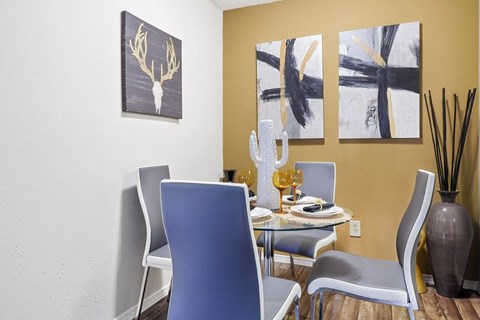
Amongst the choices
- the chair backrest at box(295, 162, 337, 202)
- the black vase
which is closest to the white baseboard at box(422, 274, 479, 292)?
the black vase

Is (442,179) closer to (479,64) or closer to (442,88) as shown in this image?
(442,88)

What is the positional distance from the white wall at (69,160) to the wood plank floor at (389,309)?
0.73 ft

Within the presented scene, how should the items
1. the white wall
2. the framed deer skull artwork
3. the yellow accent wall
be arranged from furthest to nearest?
1. the yellow accent wall
2. the framed deer skull artwork
3. the white wall

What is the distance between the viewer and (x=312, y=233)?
2.36m

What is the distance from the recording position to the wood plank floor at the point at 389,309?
210cm

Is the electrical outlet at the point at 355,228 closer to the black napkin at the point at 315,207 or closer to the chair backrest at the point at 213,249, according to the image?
the black napkin at the point at 315,207

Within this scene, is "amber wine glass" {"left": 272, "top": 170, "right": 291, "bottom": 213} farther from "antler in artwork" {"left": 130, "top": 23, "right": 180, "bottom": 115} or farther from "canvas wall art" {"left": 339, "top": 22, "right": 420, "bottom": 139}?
"canvas wall art" {"left": 339, "top": 22, "right": 420, "bottom": 139}

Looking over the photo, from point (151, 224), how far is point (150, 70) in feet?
3.23

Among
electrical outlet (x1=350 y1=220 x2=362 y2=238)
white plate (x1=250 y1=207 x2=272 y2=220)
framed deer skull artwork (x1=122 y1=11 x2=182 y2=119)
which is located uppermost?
framed deer skull artwork (x1=122 y1=11 x2=182 y2=119)

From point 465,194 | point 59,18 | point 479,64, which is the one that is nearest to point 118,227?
point 59,18

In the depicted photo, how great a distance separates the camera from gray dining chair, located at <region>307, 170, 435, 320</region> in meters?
1.42

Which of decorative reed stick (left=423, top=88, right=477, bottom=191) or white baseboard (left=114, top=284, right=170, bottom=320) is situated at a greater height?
decorative reed stick (left=423, top=88, right=477, bottom=191)

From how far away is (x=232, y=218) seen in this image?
108cm

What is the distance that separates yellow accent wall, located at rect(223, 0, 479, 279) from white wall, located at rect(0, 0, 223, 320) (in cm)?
98
